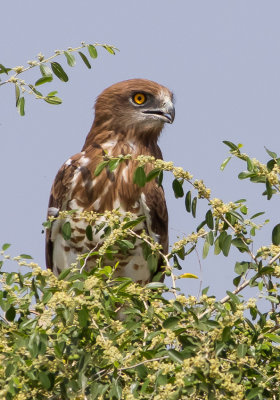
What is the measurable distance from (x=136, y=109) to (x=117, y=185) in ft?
3.19

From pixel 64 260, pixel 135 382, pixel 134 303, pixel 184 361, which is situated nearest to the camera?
pixel 184 361

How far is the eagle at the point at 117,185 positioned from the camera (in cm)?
752

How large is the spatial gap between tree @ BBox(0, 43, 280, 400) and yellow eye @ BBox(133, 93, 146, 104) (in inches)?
140

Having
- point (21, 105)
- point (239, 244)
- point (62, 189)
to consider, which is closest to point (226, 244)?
point (239, 244)

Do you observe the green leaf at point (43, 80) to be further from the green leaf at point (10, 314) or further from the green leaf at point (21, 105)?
the green leaf at point (10, 314)

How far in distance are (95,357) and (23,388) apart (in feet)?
1.26

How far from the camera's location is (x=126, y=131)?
27.0 feet

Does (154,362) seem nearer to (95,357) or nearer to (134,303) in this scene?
(95,357)

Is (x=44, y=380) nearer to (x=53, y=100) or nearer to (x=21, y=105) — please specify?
(x=21, y=105)

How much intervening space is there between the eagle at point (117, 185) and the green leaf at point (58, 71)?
5.56 ft

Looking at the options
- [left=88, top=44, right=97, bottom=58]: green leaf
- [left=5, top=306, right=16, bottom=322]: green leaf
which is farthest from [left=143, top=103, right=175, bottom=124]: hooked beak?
[left=5, top=306, right=16, bottom=322]: green leaf

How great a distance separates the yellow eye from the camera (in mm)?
8367

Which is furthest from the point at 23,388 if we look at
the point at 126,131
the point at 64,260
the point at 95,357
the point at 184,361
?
the point at 126,131

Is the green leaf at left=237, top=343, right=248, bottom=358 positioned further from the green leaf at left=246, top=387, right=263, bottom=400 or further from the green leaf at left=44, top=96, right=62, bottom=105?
the green leaf at left=44, top=96, right=62, bottom=105
